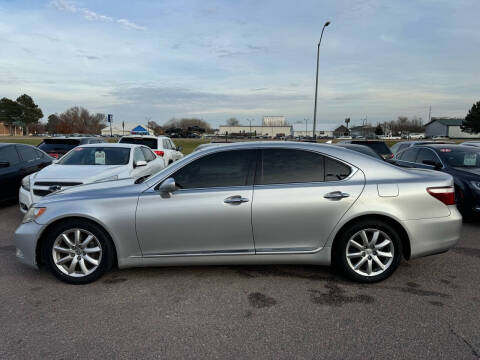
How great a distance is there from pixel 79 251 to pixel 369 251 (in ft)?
10.5

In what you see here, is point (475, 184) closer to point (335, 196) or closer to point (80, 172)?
point (335, 196)

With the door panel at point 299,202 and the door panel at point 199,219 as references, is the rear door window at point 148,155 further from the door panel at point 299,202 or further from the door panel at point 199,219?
the door panel at point 299,202

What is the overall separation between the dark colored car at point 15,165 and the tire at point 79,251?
4759 mm

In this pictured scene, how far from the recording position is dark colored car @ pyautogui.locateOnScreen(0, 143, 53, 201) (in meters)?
7.47

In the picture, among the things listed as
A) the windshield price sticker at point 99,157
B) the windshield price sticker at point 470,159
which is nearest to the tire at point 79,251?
the windshield price sticker at point 99,157

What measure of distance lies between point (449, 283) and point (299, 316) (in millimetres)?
1917

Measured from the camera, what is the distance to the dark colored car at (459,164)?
6176 millimetres

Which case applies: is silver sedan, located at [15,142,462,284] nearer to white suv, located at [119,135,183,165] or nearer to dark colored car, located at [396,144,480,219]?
dark colored car, located at [396,144,480,219]

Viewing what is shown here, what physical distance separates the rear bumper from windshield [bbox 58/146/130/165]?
20.0 feet

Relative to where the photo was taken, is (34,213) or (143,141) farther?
(143,141)

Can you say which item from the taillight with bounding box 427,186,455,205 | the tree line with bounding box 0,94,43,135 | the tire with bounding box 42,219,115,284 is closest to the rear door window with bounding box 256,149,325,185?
the taillight with bounding box 427,186,455,205

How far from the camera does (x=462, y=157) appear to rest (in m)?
7.22

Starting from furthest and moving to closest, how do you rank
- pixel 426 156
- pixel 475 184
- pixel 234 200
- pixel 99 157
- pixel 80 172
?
pixel 426 156 < pixel 99 157 < pixel 80 172 < pixel 475 184 < pixel 234 200

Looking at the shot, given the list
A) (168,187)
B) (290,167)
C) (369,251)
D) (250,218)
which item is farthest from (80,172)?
(369,251)
